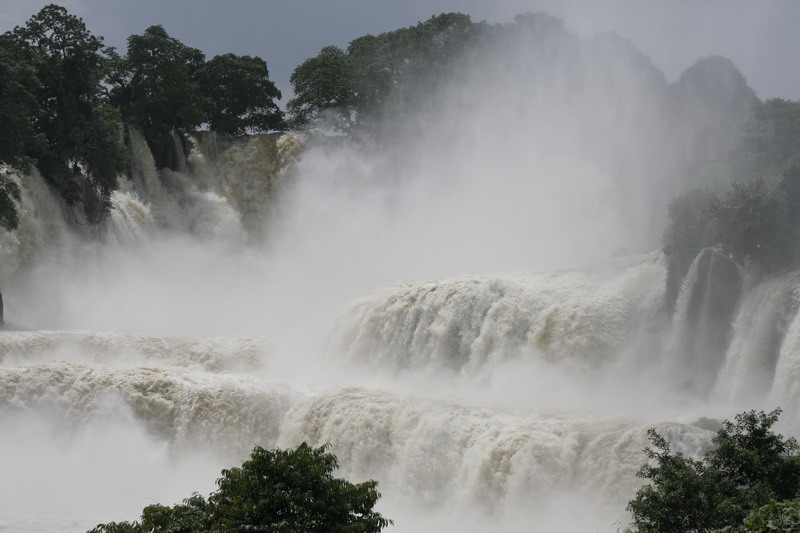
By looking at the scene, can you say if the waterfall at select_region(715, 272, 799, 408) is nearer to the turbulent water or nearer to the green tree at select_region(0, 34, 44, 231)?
the turbulent water

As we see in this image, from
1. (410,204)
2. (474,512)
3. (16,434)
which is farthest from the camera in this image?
(410,204)

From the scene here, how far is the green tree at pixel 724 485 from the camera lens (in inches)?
331

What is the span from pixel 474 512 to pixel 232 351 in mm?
9659

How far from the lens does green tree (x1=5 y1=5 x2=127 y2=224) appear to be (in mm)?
28797

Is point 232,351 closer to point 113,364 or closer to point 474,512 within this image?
point 113,364

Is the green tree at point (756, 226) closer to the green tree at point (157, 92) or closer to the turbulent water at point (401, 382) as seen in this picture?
the turbulent water at point (401, 382)

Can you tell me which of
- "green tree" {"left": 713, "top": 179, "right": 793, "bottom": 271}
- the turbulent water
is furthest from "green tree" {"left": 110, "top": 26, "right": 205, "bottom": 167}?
"green tree" {"left": 713, "top": 179, "right": 793, "bottom": 271}

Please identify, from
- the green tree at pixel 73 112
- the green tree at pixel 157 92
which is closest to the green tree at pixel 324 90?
Result: the green tree at pixel 157 92

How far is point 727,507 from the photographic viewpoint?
8023 millimetres

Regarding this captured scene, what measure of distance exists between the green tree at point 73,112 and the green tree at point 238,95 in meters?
8.43

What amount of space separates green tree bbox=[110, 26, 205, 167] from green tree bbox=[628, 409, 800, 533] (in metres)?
28.9

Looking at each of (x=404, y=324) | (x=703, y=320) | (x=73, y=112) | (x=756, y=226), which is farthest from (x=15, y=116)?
(x=756, y=226)

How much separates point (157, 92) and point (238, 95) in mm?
5761

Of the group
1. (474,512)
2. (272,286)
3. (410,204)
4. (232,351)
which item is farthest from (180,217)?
(474,512)
